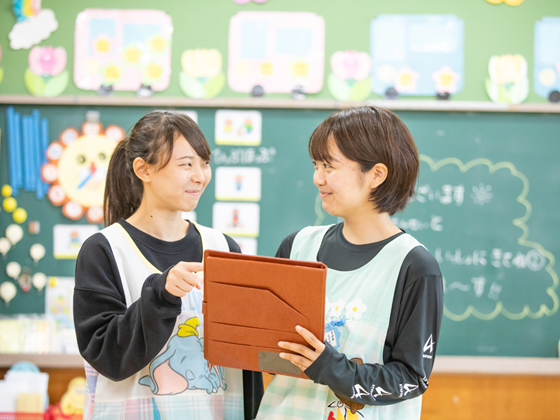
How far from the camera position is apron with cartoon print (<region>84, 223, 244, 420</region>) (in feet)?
3.39

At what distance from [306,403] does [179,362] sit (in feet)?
0.99

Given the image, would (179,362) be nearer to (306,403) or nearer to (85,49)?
(306,403)

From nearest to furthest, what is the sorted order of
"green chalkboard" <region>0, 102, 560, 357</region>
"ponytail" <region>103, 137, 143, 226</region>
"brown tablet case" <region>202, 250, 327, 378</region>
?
1. "brown tablet case" <region>202, 250, 327, 378</region>
2. "ponytail" <region>103, 137, 143, 226</region>
3. "green chalkboard" <region>0, 102, 560, 357</region>

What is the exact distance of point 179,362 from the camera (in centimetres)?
106

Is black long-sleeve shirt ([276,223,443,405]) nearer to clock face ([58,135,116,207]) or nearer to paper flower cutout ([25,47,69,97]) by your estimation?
clock face ([58,135,116,207])

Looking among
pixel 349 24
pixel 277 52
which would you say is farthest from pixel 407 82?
pixel 277 52

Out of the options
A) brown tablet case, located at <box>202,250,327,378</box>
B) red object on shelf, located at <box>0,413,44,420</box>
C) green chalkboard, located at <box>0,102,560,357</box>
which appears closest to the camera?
brown tablet case, located at <box>202,250,327,378</box>

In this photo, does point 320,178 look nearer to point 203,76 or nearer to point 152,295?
point 152,295

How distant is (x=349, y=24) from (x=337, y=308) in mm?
1773

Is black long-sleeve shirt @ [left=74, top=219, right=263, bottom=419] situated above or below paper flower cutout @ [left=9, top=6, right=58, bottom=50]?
below

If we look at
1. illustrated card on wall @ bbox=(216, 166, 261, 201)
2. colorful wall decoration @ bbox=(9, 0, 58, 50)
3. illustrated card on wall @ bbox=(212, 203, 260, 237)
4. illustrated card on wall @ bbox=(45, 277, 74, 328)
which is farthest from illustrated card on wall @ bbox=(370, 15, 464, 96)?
illustrated card on wall @ bbox=(45, 277, 74, 328)

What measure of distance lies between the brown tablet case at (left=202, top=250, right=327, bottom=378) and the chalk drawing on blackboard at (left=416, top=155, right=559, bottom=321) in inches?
63.1

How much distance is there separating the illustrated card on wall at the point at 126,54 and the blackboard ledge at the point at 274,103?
0.09 meters

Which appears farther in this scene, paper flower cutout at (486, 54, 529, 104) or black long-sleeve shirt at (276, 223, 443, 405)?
paper flower cutout at (486, 54, 529, 104)
